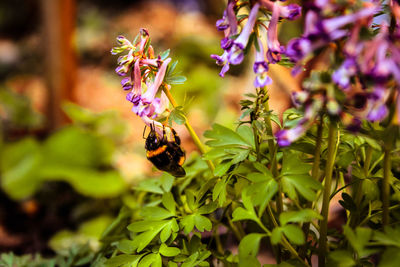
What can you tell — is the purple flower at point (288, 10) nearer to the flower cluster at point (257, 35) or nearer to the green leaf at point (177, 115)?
the flower cluster at point (257, 35)

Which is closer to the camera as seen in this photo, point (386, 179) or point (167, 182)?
point (386, 179)

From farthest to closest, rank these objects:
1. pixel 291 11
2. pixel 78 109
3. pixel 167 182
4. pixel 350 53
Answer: pixel 78 109, pixel 167 182, pixel 291 11, pixel 350 53

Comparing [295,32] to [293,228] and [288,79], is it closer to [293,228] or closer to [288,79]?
[288,79]

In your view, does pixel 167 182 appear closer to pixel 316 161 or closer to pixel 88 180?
pixel 316 161

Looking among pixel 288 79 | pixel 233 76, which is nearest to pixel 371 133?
pixel 288 79

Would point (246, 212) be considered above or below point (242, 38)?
below

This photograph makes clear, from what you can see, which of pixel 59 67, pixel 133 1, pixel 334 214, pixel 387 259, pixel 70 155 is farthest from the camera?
pixel 133 1

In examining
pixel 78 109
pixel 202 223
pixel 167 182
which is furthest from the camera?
pixel 78 109

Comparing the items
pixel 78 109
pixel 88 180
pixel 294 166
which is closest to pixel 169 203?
pixel 294 166
